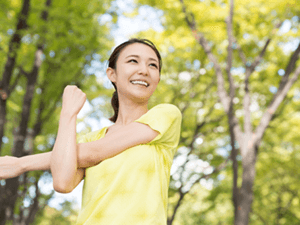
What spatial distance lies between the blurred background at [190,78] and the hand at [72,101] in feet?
12.9

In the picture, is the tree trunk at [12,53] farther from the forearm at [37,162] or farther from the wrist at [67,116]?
the wrist at [67,116]

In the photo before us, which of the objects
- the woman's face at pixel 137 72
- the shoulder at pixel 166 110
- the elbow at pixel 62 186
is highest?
the woman's face at pixel 137 72

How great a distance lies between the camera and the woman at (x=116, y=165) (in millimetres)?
1446

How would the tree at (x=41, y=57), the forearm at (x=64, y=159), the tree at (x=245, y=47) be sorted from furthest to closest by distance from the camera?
the tree at (x=41, y=57), the tree at (x=245, y=47), the forearm at (x=64, y=159)

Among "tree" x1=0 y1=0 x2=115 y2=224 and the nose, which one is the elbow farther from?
"tree" x1=0 y1=0 x2=115 y2=224

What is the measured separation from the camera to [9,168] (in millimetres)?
1552

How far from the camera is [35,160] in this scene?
1.58 m

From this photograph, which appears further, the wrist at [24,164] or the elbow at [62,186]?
the wrist at [24,164]

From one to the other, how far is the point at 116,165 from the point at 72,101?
38 centimetres

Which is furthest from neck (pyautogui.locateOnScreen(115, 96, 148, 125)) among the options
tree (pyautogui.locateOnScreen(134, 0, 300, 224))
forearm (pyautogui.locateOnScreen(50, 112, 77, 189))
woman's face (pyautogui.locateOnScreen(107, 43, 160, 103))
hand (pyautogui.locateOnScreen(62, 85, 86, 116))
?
tree (pyautogui.locateOnScreen(134, 0, 300, 224))

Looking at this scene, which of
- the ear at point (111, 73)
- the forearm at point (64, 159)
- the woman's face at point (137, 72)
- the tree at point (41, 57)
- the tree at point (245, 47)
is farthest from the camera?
the tree at point (41, 57)

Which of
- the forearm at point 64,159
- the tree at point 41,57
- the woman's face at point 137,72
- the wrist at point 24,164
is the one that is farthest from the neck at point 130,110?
the tree at point 41,57

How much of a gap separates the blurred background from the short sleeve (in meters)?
3.91

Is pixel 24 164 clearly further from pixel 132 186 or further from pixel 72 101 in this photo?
pixel 132 186
